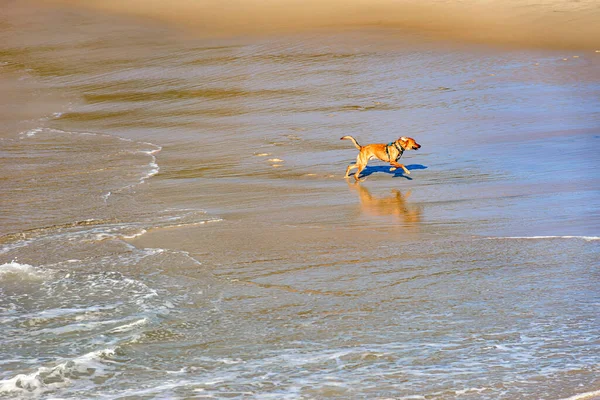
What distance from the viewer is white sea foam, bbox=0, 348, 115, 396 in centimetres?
450

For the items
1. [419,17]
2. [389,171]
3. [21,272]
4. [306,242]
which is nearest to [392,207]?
[306,242]

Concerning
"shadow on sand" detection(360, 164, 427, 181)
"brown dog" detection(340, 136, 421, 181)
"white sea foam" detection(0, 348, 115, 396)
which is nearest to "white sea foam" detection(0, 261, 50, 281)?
"white sea foam" detection(0, 348, 115, 396)

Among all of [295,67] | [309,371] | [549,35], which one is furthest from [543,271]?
[549,35]

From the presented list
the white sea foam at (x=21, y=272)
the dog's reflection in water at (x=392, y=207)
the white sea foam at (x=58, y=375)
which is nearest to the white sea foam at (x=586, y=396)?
the white sea foam at (x=58, y=375)

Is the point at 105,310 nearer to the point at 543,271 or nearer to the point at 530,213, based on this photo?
the point at 543,271

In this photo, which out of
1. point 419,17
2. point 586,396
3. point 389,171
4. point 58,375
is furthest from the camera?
point 419,17

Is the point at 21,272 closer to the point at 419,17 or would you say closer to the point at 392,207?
the point at 392,207

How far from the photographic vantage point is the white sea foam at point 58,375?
Answer: 450cm

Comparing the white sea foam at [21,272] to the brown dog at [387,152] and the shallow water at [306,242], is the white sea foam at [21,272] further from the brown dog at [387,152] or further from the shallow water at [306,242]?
the brown dog at [387,152]

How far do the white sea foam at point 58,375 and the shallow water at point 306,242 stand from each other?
0.02 meters

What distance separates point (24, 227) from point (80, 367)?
4.27 metres

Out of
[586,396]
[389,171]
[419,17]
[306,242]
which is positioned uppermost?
[419,17]

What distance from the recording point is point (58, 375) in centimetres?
468

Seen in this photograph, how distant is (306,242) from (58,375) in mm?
3473
